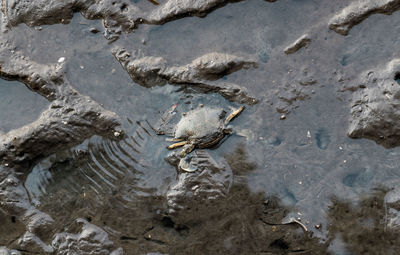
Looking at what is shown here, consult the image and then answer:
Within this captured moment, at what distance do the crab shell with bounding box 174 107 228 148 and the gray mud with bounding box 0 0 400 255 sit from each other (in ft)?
0.35

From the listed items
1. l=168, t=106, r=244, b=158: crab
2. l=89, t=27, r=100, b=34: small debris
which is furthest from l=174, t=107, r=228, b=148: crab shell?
l=89, t=27, r=100, b=34: small debris

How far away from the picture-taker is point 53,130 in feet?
15.6

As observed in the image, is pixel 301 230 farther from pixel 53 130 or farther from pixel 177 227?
pixel 53 130

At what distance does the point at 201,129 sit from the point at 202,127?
0.08 feet

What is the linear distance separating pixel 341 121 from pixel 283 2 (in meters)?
1.48

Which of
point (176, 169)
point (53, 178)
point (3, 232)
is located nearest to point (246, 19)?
point (176, 169)

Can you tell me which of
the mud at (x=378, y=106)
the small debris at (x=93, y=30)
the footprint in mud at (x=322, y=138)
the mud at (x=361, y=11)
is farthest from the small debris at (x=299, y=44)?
the small debris at (x=93, y=30)

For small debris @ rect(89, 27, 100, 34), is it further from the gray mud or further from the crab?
the crab

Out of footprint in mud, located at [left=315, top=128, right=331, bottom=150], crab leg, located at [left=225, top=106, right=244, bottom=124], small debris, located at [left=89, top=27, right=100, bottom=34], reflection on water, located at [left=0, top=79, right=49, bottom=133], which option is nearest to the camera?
footprint in mud, located at [left=315, top=128, right=331, bottom=150]

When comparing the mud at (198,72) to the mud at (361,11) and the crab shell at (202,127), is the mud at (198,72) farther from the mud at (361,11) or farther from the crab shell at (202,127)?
the mud at (361,11)

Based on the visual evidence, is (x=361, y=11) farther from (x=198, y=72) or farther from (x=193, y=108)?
(x=193, y=108)

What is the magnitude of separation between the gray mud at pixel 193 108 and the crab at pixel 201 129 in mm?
89

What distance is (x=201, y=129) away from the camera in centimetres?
465

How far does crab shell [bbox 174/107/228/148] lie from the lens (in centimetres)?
465
